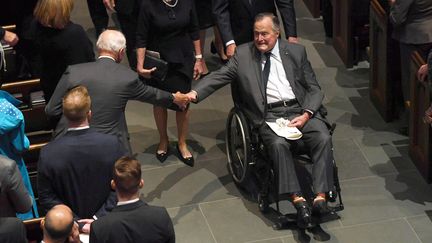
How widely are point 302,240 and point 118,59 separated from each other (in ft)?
5.59

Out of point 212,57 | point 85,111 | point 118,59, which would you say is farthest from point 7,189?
point 212,57

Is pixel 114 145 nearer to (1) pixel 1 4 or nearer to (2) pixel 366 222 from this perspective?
(2) pixel 366 222

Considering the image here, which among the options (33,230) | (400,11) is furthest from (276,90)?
(33,230)

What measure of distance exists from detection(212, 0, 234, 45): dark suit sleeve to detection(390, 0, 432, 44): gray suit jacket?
122 cm

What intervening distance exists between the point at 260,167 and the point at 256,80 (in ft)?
2.11

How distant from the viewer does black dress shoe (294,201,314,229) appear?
633cm

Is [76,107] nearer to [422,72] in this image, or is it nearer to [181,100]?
[181,100]

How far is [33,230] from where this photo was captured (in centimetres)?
533

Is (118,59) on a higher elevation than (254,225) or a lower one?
higher

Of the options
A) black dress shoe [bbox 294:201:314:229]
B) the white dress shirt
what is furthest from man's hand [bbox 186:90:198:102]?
black dress shoe [bbox 294:201:314:229]

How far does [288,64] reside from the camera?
6754 mm

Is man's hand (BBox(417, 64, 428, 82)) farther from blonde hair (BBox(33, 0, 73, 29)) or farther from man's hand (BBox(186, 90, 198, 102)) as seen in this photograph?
blonde hair (BBox(33, 0, 73, 29))

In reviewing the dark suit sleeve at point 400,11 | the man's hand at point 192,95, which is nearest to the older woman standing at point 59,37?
the man's hand at point 192,95

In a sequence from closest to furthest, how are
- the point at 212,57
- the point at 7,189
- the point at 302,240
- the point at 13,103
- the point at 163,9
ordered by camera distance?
the point at 7,189 → the point at 13,103 → the point at 302,240 → the point at 163,9 → the point at 212,57
